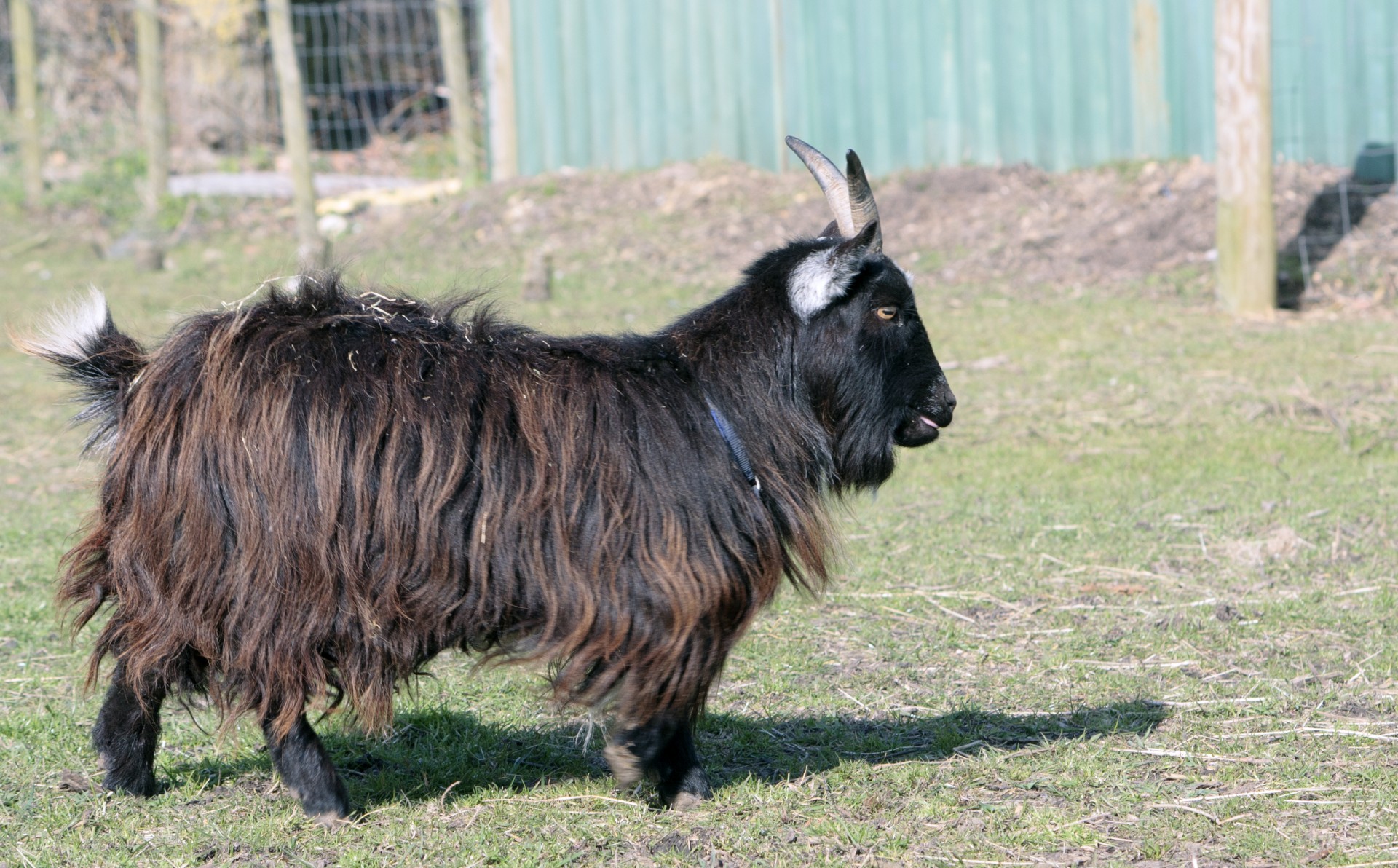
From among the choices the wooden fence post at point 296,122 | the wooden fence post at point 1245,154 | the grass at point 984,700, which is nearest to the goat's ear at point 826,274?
the grass at point 984,700

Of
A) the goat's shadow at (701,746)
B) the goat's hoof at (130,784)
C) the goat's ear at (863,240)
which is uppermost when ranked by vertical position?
the goat's ear at (863,240)

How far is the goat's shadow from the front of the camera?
4121mm

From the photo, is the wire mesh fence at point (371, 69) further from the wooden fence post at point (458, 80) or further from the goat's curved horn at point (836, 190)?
the goat's curved horn at point (836, 190)

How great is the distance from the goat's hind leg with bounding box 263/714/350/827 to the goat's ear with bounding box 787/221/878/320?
1732mm

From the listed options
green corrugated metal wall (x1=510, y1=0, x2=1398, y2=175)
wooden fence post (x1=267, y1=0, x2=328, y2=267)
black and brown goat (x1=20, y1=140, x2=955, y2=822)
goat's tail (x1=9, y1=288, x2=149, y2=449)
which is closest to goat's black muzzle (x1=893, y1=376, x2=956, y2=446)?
black and brown goat (x1=20, y1=140, x2=955, y2=822)

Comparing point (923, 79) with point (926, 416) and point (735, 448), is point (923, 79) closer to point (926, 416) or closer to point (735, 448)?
point (926, 416)

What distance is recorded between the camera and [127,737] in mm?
3859

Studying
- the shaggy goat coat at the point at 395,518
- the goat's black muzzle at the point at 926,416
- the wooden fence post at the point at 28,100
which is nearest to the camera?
the shaggy goat coat at the point at 395,518

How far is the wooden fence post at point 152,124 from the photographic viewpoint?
14.0 m

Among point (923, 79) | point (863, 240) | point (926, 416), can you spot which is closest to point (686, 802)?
point (926, 416)

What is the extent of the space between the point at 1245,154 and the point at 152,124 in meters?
10.5

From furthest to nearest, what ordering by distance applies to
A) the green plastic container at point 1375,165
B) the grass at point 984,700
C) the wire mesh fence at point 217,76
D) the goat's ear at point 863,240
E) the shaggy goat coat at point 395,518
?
the wire mesh fence at point 217,76 → the green plastic container at point 1375,165 → the goat's ear at point 863,240 → the grass at point 984,700 → the shaggy goat coat at point 395,518

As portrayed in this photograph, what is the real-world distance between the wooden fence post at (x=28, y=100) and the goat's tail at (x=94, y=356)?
12.9 meters

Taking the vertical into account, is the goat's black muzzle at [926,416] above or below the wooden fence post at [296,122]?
below
